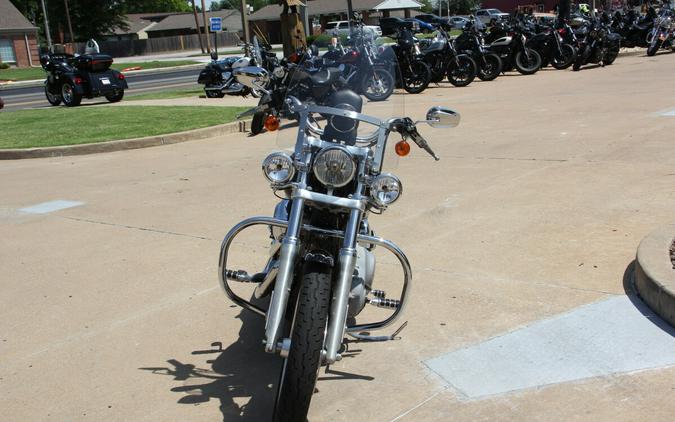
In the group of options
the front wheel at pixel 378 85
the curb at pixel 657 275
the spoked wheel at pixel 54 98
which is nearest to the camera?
the front wheel at pixel 378 85

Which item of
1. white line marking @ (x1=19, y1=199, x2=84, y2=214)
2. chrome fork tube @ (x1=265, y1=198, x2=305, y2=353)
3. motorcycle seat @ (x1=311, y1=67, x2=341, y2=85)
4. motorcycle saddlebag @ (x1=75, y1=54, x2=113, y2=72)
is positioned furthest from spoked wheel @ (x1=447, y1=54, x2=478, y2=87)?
chrome fork tube @ (x1=265, y1=198, x2=305, y2=353)

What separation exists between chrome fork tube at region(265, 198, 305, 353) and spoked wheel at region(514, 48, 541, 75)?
17.8m

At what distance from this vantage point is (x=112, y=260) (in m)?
6.01

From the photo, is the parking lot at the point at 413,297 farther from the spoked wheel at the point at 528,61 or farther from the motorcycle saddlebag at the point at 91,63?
the motorcycle saddlebag at the point at 91,63

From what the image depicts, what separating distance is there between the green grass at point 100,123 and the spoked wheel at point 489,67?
23.6 feet

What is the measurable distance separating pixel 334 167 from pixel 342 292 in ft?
1.93

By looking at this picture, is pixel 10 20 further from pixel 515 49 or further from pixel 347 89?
pixel 347 89

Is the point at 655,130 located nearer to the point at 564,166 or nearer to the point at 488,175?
the point at 564,166

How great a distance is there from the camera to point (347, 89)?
406 cm

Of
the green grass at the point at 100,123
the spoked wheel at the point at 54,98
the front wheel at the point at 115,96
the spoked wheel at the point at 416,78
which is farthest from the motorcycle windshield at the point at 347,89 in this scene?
the spoked wheel at the point at 54,98

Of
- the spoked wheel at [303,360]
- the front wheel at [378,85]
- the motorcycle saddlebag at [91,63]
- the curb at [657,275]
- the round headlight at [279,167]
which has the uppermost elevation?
the front wheel at [378,85]

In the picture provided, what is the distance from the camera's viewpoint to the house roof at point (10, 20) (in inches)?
2307

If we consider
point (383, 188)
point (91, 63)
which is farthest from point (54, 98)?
point (383, 188)

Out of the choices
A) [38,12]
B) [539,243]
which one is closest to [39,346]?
[539,243]
